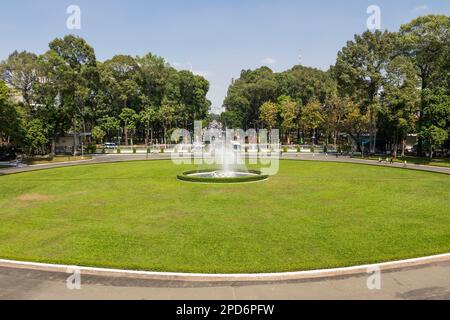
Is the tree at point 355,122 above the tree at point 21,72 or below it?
below

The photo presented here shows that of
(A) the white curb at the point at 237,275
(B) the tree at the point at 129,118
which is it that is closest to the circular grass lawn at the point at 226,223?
(A) the white curb at the point at 237,275

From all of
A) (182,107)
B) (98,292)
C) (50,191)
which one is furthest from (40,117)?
(98,292)

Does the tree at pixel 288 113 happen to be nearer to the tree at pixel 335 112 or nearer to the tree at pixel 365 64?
the tree at pixel 335 112

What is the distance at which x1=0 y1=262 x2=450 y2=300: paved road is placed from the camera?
12172 mm

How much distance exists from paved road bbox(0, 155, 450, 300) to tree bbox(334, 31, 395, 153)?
5081 centimetres

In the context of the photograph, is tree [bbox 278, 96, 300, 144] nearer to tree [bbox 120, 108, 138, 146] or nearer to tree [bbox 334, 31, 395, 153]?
tree [bbox 334, 31, 395, 153]

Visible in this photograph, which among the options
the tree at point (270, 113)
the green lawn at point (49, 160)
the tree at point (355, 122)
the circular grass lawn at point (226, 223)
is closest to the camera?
the circular grass lawn at point (226, 223)

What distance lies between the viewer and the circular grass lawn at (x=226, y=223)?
15750 mm

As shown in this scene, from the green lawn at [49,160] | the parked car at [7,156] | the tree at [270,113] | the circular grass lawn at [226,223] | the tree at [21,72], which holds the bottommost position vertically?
the circular grass lawn at [226,223]

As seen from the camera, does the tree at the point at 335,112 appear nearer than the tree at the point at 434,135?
No

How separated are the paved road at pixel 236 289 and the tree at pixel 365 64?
51.0 m
